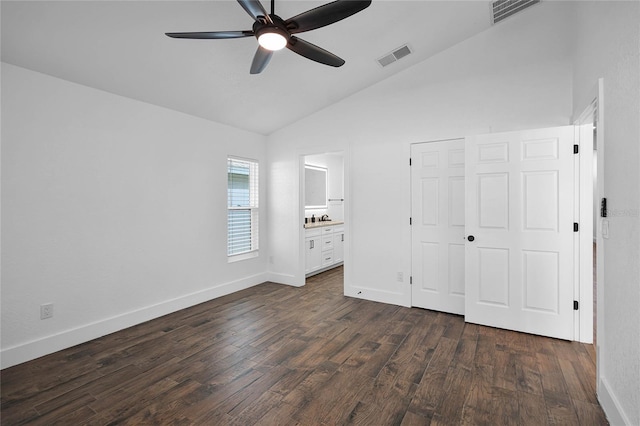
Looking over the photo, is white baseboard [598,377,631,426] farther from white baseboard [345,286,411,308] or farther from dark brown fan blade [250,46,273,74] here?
dark brown fan blade [250,46,273,74]

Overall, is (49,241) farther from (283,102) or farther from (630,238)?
(630,238)

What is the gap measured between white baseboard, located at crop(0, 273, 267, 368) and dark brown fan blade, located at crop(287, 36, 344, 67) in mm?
3260

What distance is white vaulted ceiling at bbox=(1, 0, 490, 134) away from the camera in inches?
89.9

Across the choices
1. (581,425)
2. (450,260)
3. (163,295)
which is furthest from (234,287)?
(581,425)

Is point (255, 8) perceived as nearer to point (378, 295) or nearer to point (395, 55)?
point (395, 55)

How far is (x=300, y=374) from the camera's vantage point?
2.38 meters

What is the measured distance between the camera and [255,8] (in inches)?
68.6

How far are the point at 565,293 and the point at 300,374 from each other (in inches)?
107

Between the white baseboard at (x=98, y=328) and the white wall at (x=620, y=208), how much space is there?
4124 mm

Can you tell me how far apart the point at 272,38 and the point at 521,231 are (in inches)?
119

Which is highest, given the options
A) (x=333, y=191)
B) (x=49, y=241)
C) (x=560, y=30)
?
(x=560, y=30)

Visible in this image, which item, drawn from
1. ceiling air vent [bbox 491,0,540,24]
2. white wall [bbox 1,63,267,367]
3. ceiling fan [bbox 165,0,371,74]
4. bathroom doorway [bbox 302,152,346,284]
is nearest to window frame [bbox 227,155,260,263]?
white wall [bbox 1,63,267,367]

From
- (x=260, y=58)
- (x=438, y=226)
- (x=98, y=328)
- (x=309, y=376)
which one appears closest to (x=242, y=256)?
(x=98, y=328)

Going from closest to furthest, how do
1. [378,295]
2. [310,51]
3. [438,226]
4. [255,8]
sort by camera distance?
[255,8] < [310,51] < [438,226] < [378,295]
